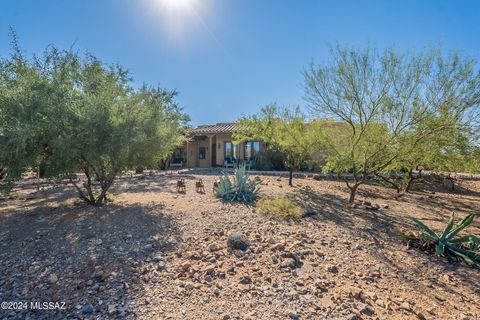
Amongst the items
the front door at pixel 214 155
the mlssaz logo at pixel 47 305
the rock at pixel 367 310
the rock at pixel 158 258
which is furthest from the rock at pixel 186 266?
the front door at pixel 214 155

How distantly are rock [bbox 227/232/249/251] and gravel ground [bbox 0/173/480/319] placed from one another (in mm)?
132

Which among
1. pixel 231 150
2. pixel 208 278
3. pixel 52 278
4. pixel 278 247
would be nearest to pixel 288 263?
pixel 278 247

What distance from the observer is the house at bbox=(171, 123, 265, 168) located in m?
22.7

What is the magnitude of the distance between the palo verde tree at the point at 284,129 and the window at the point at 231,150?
344 inches

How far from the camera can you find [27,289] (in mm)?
3961

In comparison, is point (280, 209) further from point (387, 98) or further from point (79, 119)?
point (79, 119)

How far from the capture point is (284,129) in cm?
1223

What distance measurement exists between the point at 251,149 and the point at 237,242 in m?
17.7

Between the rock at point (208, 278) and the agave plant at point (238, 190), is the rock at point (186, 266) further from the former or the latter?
the agave plant at point (238, 190)

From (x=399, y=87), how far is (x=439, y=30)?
2.30 m

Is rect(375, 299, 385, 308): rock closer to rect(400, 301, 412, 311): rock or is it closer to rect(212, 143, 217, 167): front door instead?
rect(400, 301, 412, 311): rock

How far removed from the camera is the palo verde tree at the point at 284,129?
11.3 metres

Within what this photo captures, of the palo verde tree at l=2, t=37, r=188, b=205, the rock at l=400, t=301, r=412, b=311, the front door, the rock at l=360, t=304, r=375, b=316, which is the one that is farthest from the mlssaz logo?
the front door

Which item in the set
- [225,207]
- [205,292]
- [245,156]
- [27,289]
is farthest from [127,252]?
[245,156]
